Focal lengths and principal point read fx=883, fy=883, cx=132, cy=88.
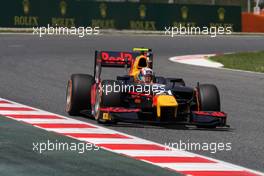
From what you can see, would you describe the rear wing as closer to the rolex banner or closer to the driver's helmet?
the driver's helmet

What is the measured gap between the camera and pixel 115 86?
12578mm

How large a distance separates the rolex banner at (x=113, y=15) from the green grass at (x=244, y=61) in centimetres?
1510

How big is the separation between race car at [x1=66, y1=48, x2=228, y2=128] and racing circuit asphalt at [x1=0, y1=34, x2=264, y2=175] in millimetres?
171

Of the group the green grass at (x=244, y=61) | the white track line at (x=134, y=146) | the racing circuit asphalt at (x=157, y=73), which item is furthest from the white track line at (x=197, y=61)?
the white track line at (x=134, y=146)

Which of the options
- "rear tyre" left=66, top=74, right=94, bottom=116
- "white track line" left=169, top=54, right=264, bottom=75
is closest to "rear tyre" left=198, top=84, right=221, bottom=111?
"rear tyre" left=66, top=74, right=94, bottom=116

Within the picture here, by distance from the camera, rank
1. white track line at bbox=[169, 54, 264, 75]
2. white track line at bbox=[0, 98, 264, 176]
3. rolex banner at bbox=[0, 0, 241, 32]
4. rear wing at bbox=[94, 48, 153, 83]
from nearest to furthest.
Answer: white track line at bbox=[0, 98, 264, 176] → rear wing at bbox=[94, 48, 153, 83] → white track line at bbox=[169, 54, 264, 75] → rolex banner at bbox=[0, 0, 241, 32]

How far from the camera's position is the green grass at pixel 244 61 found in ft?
84.2

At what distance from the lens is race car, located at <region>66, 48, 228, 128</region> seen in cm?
1234

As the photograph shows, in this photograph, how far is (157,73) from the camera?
23.6 metres

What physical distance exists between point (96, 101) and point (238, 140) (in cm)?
244

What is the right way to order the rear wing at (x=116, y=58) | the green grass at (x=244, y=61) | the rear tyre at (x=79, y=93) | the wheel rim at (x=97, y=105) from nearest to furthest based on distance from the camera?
the wheel rim at (x=97, y=105) → the rear tyre at (x=79, y=93) → the rear wing at (x=116, y=58) → the green grass at (x=244, y=61)

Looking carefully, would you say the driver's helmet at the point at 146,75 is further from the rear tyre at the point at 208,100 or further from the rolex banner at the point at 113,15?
the rolex banner at the point at 113,15

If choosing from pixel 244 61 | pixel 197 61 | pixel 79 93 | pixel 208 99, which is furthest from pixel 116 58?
pixel 244 61

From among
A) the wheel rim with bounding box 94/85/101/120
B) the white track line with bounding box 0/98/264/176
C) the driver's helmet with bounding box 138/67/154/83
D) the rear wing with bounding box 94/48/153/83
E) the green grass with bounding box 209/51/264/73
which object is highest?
the rear wing with bounding box 94/48/153/83
